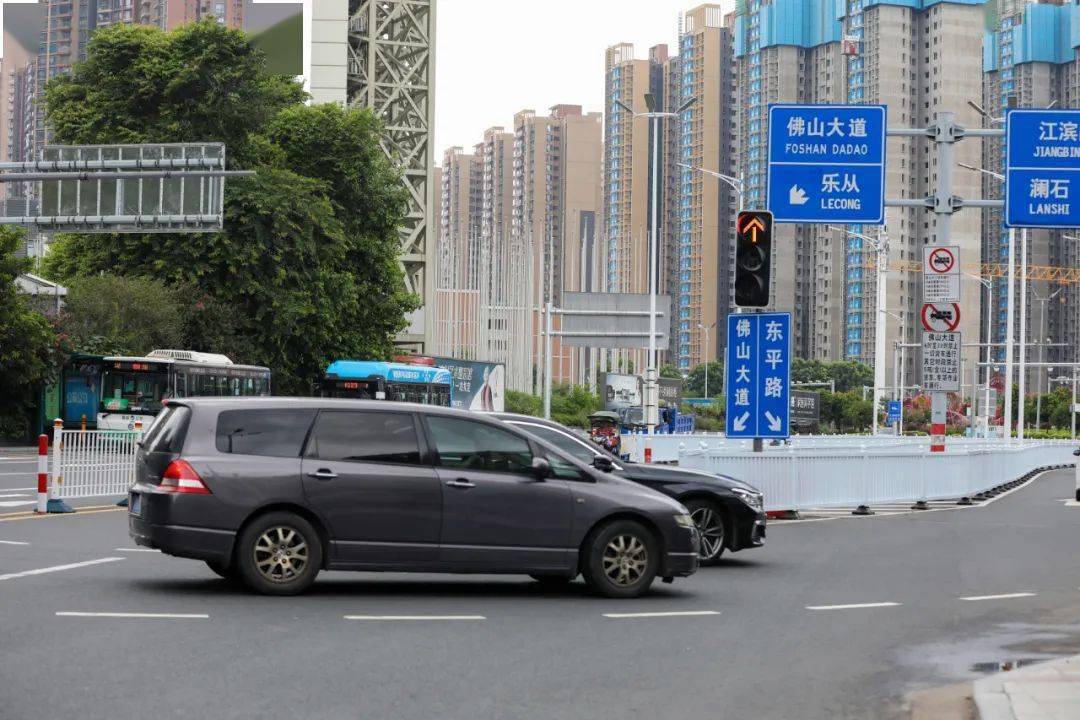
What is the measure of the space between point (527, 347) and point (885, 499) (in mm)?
56499

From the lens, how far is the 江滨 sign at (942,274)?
2612 cm

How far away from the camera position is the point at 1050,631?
11562 millimetres

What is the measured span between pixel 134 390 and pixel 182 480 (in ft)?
93.5

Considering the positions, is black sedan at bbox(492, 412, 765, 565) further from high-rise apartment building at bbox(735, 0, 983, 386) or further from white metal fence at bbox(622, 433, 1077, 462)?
high-rise apartment building at bbox(735, 0, 983, 386)

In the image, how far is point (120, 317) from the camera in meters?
46.8

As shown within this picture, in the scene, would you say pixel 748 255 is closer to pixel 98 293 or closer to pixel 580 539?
pixel 580 539

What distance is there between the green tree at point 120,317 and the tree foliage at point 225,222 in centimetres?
162

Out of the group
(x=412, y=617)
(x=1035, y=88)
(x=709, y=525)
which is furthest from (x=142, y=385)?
(x=1035, y=88)

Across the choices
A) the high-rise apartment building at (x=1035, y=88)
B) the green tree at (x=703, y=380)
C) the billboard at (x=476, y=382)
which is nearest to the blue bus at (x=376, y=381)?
the billboard at (x=476, y=382)

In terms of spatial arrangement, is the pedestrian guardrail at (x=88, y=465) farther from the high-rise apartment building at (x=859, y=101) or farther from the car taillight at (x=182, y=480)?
the high-rise apartment building at (x=859, y=101)

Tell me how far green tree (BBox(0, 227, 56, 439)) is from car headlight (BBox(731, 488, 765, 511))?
29243mm

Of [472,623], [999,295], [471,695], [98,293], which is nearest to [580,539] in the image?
[472,623]

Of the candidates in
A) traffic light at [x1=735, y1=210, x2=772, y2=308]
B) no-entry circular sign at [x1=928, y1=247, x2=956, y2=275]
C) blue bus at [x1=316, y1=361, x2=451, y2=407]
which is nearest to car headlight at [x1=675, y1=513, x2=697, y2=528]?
traffic light at [x1=735, y1=210, x2=772, y2=308]

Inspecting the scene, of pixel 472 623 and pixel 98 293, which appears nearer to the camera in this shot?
pixel 472 623
